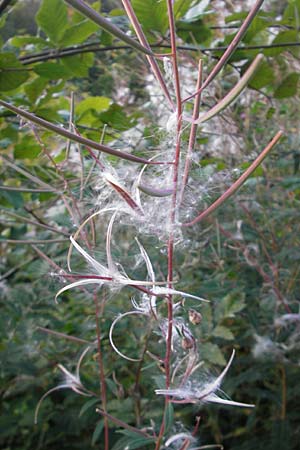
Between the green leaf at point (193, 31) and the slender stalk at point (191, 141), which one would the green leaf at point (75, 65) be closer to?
the green leaf at point (193, 31)

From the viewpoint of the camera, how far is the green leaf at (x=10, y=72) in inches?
A: 31.7

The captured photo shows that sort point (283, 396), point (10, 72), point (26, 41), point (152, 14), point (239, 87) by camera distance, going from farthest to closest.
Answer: point (283, 396) → point (26, 41) → point (10, 72) → point (152, 14) → point (239, 87)

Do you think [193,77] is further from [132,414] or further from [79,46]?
[132,414]

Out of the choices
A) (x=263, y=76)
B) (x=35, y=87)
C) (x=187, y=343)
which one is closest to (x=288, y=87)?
(x=263, y=76)

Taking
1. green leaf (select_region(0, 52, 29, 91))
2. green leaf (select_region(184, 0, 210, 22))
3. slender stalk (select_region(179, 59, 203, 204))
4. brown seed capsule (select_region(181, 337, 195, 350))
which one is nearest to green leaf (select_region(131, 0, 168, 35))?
green leaf (select_region(184, 0, 210, 22))

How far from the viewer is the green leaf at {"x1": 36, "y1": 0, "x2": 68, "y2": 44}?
2.66 ft

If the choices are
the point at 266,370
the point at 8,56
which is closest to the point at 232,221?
the point at 266,370

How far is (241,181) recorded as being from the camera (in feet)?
1.22

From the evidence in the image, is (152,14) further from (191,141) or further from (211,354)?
(211,354)

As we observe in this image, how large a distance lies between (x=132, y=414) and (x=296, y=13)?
0.74m

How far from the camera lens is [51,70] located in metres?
0.85

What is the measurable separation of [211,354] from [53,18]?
61cm

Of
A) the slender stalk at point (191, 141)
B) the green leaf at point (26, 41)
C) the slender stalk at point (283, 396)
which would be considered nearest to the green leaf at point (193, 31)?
the green leaf at point (26, 41)

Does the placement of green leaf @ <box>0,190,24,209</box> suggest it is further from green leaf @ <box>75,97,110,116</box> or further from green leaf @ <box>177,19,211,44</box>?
green leaf @ <box>177,19,211,44</box>
